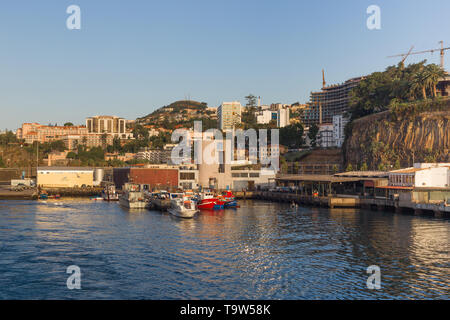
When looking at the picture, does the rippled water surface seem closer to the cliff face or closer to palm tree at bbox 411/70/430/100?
the cliff face

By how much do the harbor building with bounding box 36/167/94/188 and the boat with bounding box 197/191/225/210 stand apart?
239 feet

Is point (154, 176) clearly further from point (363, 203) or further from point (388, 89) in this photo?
point (388, 89)

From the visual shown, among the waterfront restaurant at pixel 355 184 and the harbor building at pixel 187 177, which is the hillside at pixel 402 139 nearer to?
the waterfront restaurant at pixel 355 184

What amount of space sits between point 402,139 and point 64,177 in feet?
349

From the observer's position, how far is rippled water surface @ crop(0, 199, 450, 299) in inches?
1278

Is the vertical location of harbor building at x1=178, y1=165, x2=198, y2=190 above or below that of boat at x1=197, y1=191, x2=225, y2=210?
above

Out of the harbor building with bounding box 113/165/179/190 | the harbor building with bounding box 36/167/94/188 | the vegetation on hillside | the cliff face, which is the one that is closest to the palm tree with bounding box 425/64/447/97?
the vegetation on hillside

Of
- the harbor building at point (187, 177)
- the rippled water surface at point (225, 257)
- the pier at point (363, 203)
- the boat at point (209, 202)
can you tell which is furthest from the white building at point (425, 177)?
the harbor building at point (187, 177)

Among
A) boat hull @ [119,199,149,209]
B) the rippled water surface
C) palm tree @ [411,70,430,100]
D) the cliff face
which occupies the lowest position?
the rippled water surface

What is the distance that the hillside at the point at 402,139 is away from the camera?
114562 millimetres

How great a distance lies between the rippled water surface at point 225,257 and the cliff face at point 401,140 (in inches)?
1974

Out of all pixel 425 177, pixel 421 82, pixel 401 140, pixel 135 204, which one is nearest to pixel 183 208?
pixel 135 204
